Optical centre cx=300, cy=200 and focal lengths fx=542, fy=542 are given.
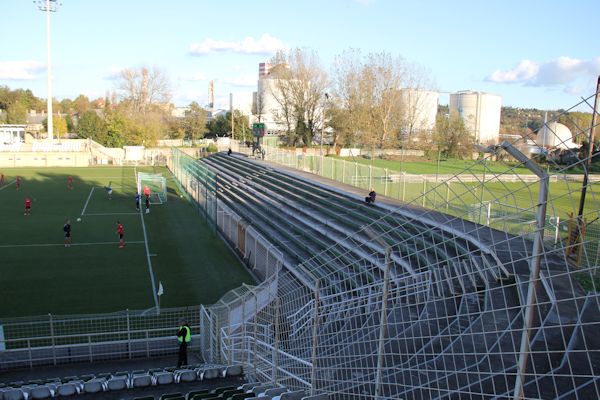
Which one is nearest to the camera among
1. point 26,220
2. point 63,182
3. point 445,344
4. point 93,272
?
point 445,344

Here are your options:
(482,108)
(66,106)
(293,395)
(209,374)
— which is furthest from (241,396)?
(66,106)

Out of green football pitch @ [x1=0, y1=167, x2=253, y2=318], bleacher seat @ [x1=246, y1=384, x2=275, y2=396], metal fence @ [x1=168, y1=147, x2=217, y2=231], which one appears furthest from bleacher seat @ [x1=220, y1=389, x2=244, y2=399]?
metal fence @ [x1=168, y1=147, x2=217, y2=231]

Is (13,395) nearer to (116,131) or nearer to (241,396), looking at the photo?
(241,396)

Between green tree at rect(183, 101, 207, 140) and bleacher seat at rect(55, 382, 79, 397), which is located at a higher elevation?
green tree at rect(183, 101, 207, 140)

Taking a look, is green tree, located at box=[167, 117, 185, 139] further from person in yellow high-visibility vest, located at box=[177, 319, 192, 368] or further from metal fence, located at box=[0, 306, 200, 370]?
person in yellow high-visibility vest, located at box=[177, 319, 192, 368]

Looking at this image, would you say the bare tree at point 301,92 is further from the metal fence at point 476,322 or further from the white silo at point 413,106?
the metal fence at point 476,322

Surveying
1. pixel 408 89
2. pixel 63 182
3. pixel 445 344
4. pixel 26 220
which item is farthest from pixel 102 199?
pixel 445 344

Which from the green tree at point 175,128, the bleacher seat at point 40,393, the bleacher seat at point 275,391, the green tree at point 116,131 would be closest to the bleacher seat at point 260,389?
the bleacher seat at point 275,391

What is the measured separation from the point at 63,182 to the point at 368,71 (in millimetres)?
28525

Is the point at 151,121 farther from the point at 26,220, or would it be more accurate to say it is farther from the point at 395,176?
the point at 395,176

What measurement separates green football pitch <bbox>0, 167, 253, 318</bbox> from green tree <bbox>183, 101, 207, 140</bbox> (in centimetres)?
5372

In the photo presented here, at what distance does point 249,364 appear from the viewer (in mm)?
9531

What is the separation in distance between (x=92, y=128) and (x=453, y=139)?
5560 cm

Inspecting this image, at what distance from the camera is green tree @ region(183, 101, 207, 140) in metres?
89.8
